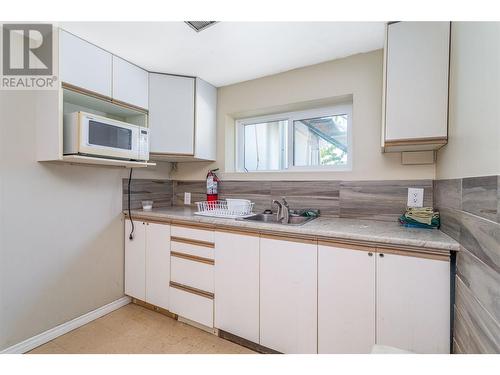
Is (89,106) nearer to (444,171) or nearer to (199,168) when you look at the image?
(199,168)

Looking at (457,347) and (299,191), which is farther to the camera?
(299,191)

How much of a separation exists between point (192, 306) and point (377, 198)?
1615mm

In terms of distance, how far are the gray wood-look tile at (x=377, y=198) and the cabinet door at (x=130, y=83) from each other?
6.03ft

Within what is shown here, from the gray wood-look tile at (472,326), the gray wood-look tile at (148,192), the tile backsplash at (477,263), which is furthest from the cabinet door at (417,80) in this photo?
the gray wood-look tile at (148,192)

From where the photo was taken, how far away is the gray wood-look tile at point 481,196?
2.59 ft

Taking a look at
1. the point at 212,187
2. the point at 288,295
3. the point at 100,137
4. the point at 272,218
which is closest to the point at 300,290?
the point at 288,295

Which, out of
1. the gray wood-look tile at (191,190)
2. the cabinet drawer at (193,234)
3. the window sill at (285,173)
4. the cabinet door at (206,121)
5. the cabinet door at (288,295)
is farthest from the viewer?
the gray wood-look tile at (191,190)

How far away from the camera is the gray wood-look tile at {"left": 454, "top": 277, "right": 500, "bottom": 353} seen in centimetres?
77

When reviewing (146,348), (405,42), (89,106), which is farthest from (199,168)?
(405,42)

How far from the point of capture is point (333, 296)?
4.44 feet

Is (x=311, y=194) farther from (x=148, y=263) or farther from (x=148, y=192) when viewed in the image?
(x=148, y=192)

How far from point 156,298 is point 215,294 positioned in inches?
25.4

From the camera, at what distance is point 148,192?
2.52m

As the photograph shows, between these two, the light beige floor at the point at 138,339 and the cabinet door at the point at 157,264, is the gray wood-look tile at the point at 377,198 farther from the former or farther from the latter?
the cabinet door at the point at 157,264
